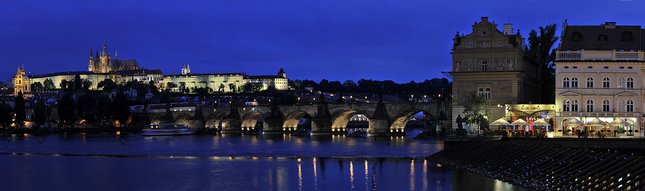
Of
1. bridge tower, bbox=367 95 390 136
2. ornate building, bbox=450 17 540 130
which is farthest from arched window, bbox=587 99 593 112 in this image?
bridge tower, bbox=367 95 390 136

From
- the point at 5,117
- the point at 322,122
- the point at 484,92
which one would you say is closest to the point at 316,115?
the point at 322,122

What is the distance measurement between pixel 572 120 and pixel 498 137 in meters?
7.43

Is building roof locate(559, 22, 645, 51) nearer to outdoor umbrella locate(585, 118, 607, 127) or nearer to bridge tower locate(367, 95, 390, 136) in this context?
outdoor umbrella locate(585, 118, 607, 127)

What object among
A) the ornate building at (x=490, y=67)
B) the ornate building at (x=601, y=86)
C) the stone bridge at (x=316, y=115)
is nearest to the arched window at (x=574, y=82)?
the ornate building at (x=601, y=86)

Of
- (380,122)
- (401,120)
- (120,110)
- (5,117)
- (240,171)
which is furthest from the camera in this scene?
(120,110)

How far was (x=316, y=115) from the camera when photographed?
112562 millimetres

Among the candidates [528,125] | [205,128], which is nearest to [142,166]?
[528,125]

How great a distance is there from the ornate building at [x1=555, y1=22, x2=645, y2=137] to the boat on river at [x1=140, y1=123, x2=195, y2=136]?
67.0m

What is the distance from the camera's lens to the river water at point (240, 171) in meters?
41.8

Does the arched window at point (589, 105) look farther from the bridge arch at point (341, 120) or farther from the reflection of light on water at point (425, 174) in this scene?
the bridge arch at point (341, 120)

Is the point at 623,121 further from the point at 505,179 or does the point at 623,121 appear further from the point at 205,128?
the point at 205,128

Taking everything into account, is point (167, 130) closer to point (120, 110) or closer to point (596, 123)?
point (120, 110)

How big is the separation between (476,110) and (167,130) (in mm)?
58541

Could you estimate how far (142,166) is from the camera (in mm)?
54719
